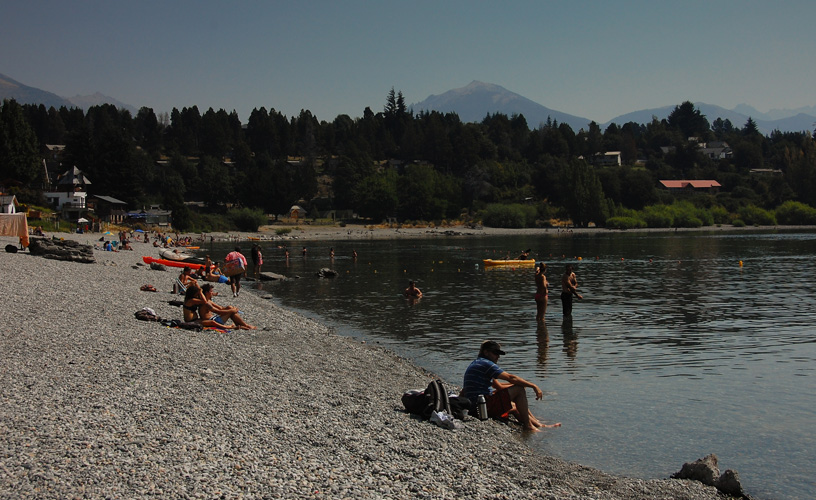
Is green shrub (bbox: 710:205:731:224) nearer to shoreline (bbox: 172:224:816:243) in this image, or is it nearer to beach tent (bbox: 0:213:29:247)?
shoreline (bbox: 172:224:816:243)

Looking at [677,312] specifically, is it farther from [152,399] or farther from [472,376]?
[152,399]

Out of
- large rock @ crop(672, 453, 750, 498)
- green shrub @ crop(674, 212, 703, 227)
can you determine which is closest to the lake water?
large rock @ crop(672, 453, 750, 498)

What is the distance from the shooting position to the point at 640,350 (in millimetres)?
21719

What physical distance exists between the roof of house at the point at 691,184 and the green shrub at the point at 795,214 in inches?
727

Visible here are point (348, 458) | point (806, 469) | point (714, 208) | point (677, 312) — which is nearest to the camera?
point (348, 458)

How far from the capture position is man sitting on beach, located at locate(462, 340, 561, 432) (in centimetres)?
1303

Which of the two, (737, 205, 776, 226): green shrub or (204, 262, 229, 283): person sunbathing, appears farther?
(737, 205, 776, 226): green shrub

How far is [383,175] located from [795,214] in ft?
323

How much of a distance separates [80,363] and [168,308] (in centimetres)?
1136

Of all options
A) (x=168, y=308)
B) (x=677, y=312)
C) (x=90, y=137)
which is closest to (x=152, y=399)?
(x=168, y=308)

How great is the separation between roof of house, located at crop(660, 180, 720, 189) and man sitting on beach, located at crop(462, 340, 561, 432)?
177 m

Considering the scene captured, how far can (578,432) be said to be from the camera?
1330cm

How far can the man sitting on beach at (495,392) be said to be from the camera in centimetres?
1303

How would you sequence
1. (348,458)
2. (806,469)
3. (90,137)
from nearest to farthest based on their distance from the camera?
1. (348,458)
2. (806,469)
3. (90,137)
